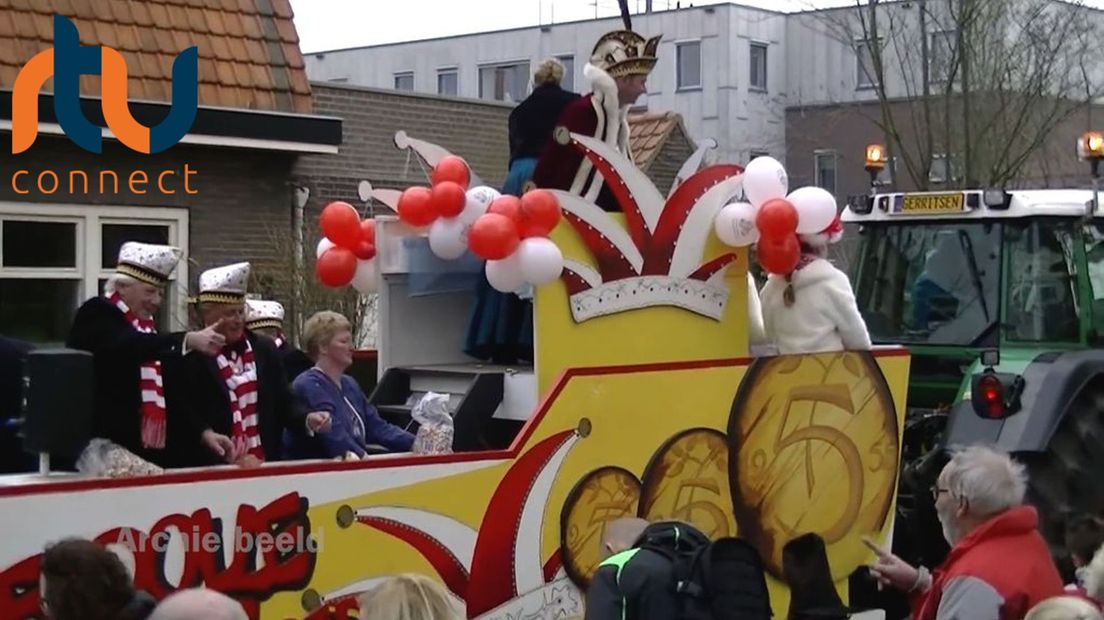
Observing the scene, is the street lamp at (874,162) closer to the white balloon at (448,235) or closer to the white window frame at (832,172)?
the white balloon at (448,235)

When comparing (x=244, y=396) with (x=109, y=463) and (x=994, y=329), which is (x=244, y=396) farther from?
(x=994, y=329)

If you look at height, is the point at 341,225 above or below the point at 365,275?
above

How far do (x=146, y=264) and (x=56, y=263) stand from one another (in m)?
7.22

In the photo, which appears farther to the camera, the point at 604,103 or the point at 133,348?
the point at 604,103

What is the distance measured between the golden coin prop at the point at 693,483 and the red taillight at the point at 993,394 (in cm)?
154

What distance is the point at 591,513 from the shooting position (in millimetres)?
6039

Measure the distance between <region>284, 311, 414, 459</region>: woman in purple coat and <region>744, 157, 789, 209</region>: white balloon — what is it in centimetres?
185

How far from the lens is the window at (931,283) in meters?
7.98

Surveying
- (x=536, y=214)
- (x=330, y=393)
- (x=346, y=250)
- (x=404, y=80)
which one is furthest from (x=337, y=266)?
(x=404, y=80)

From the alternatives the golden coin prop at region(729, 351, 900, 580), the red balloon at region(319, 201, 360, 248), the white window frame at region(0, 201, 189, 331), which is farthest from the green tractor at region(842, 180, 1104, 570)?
the white window frame at region(0, 201, 189, 331)

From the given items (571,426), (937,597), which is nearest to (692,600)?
(937,597)

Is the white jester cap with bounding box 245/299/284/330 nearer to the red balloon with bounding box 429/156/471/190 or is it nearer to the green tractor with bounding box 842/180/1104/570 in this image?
the red balloon with bounding box 429/156/471/190

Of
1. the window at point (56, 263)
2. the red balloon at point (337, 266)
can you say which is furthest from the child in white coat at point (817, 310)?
the window at point (56, 263)

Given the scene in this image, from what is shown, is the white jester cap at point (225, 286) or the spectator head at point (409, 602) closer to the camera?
the spectator head at point (409, 602)
